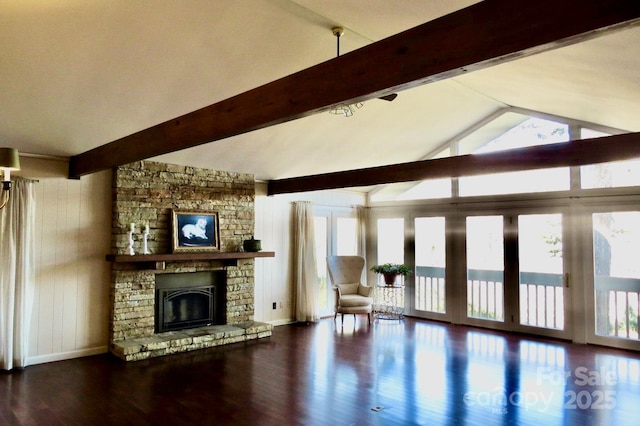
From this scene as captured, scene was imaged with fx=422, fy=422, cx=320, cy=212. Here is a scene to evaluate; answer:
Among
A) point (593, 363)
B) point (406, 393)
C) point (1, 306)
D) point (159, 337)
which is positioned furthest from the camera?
point (159, 337)

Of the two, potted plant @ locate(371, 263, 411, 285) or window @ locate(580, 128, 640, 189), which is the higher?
window @ locate(580, 128, 640, 189)

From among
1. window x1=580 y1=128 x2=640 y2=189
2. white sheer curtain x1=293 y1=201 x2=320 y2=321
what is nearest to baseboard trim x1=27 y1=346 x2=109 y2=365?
white sheer curtain x1=293 y1=201 x2=320 y2=321

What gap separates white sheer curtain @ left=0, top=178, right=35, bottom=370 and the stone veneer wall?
3.06ft

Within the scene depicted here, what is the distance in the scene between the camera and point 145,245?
221 inches

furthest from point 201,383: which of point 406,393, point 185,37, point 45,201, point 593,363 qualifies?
point 593,363

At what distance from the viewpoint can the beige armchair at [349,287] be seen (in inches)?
280

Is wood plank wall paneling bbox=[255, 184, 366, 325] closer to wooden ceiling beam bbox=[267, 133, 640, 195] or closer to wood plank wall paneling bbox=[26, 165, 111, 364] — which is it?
wooden ceiling beam bbox=[267, 133, 640, 195]

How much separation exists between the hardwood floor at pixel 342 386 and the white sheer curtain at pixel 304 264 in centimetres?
145

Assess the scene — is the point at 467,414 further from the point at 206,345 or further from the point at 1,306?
the point at 1,306

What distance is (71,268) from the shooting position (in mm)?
5215

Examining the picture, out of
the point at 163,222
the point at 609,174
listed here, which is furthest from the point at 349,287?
the point at 609,174

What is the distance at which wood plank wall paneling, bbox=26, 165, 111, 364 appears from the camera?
500 cm

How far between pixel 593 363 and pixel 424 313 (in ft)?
9.98

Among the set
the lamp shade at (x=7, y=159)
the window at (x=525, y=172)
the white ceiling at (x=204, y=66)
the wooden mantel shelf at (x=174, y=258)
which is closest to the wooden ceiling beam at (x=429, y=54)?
the white ceiling at (x=204, y=66)
